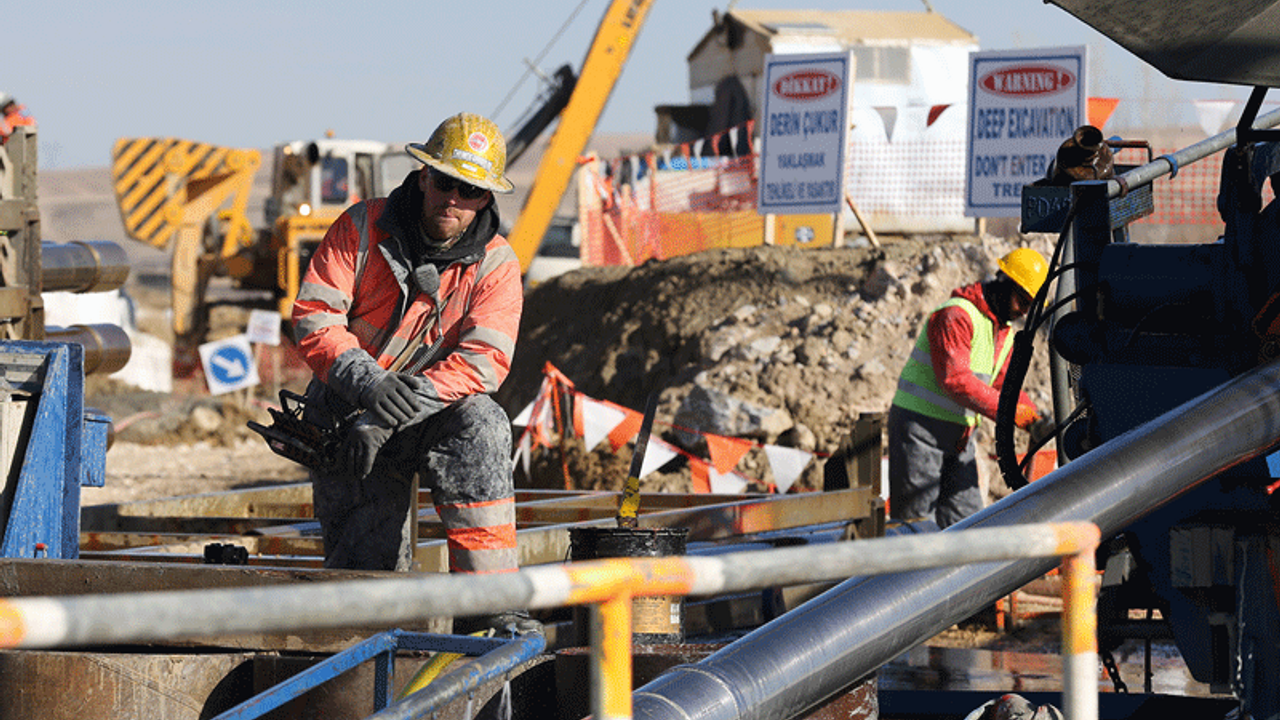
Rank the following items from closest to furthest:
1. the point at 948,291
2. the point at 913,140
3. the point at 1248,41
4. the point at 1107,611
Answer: the point at 1248,41 → the point at 1107,611 → the point at 948,291 → the point at 913,140

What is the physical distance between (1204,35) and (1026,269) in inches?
165

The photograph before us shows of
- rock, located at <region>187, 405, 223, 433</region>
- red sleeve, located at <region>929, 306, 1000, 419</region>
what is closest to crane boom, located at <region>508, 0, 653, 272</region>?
rock, located at <region>187, 405, 223, 433</region>

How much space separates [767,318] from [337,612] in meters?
12.7

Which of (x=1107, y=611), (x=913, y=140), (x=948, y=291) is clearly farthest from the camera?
(x=913, y=140)

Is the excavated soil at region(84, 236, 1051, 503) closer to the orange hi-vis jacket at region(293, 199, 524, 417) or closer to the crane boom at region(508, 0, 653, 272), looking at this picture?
the crane boom at region(508, 0, 653, 272)

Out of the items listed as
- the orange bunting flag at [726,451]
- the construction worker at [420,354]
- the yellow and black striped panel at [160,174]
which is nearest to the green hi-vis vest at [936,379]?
the orange bunting flag at [726,451]

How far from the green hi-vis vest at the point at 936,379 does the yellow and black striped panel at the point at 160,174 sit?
1567 centimetres

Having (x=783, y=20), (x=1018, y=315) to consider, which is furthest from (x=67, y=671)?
(x=783, y=20)

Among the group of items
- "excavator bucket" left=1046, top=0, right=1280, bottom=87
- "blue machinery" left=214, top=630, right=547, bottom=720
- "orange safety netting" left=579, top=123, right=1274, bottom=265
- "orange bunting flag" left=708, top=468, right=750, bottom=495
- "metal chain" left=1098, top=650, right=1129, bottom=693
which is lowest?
"orange bunting flag" left=708, top=468, right=750, bottom=495

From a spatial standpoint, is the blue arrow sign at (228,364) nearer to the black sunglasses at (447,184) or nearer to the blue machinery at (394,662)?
the black sunglasses at (447,184)

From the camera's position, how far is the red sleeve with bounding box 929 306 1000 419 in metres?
7.76

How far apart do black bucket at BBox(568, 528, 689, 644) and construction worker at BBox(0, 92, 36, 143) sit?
148 inches

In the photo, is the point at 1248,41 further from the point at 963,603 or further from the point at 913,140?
the point at 913,140

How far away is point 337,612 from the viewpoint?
162 centimetres
